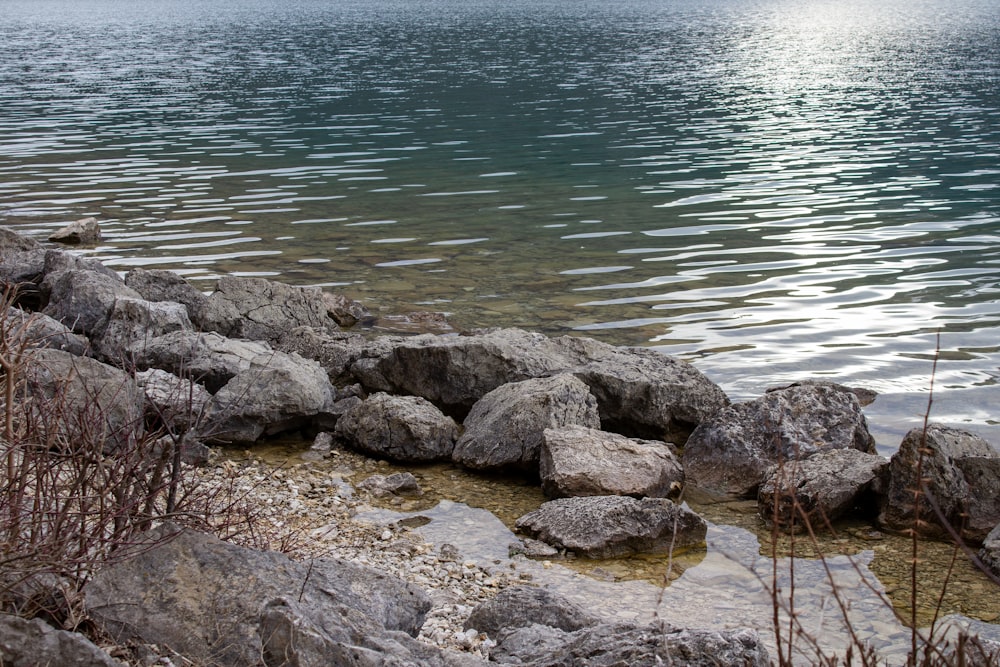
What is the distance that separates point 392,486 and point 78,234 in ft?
37.3

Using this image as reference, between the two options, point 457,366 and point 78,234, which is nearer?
point 457,366

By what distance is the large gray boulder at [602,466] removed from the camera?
310 inches

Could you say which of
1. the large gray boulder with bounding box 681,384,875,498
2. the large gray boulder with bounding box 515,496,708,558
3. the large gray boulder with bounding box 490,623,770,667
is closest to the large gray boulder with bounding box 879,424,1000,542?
the large gray boulder with bounding box 681,384,875,498

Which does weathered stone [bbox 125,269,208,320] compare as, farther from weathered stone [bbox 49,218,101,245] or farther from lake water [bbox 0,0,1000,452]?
weathered stone [bbox 49,218,101,245]

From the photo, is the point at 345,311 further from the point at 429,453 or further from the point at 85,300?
the point at 429,453

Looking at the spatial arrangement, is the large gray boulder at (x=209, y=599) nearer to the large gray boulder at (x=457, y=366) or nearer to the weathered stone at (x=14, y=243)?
the large gray boulder at (x=457, y=366)

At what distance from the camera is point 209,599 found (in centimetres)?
461

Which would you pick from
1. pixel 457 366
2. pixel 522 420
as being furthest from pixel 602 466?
pixel 457 366

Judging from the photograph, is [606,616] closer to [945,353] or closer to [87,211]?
[945,353]

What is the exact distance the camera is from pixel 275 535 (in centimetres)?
661

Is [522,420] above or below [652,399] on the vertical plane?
above

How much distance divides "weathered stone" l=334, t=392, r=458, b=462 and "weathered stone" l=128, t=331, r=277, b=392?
1170mm

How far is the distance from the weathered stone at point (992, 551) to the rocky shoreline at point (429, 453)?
2cm

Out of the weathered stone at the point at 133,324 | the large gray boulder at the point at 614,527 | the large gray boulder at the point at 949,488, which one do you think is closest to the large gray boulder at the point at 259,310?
the weathered stone at the point at 133,324
